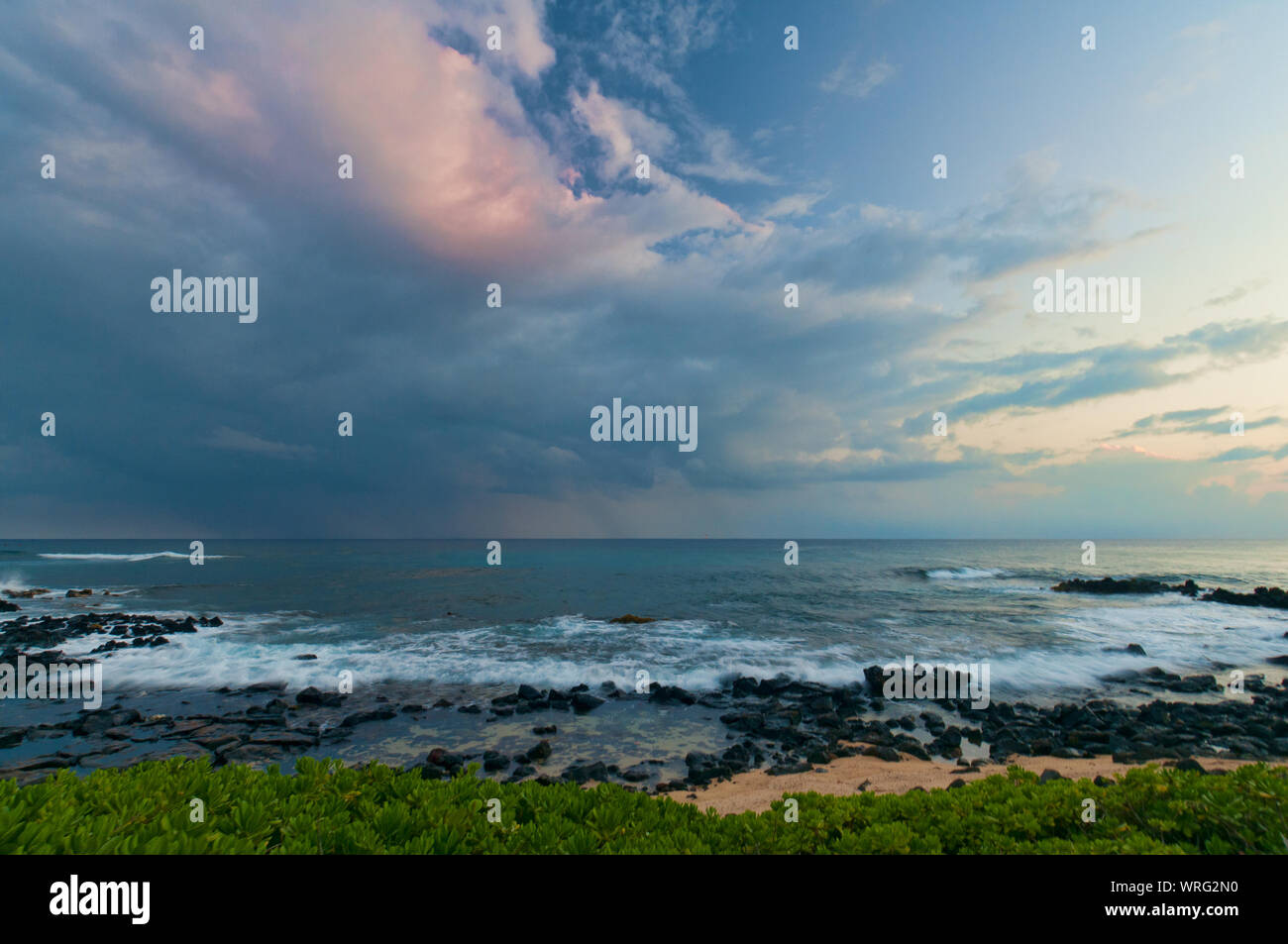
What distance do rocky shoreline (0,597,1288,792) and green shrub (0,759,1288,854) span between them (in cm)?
733

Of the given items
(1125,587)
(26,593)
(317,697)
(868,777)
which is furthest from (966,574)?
(26,593)

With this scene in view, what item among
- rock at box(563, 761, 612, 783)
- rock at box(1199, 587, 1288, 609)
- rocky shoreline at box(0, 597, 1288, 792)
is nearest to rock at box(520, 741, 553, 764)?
rocky shoreline at box(0, 597, 1288, 792)

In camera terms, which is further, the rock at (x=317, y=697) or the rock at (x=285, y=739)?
the rock at (x=317, y=697)

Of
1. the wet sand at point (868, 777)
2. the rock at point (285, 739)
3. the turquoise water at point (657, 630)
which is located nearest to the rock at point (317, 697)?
the turquoise water at point (657, 630)

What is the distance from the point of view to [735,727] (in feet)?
49.9

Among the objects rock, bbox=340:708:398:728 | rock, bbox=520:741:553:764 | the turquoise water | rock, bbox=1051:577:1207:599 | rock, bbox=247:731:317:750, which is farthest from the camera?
rock, bbox=1051:577:1207:599

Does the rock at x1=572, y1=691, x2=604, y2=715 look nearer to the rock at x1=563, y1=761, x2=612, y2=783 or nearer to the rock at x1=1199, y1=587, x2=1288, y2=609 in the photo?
the rock at x1=563, y1=761, x2=612, y2=783

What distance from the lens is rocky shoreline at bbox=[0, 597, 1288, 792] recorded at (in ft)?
41.4

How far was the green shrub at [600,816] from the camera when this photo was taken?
3.83m

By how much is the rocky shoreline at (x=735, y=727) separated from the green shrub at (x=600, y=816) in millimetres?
7334

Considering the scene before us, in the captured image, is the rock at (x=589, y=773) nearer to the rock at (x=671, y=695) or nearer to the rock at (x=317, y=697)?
the rock at (x=671, y=695)

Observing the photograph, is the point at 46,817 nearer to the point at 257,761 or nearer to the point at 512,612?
the point at 257,761
